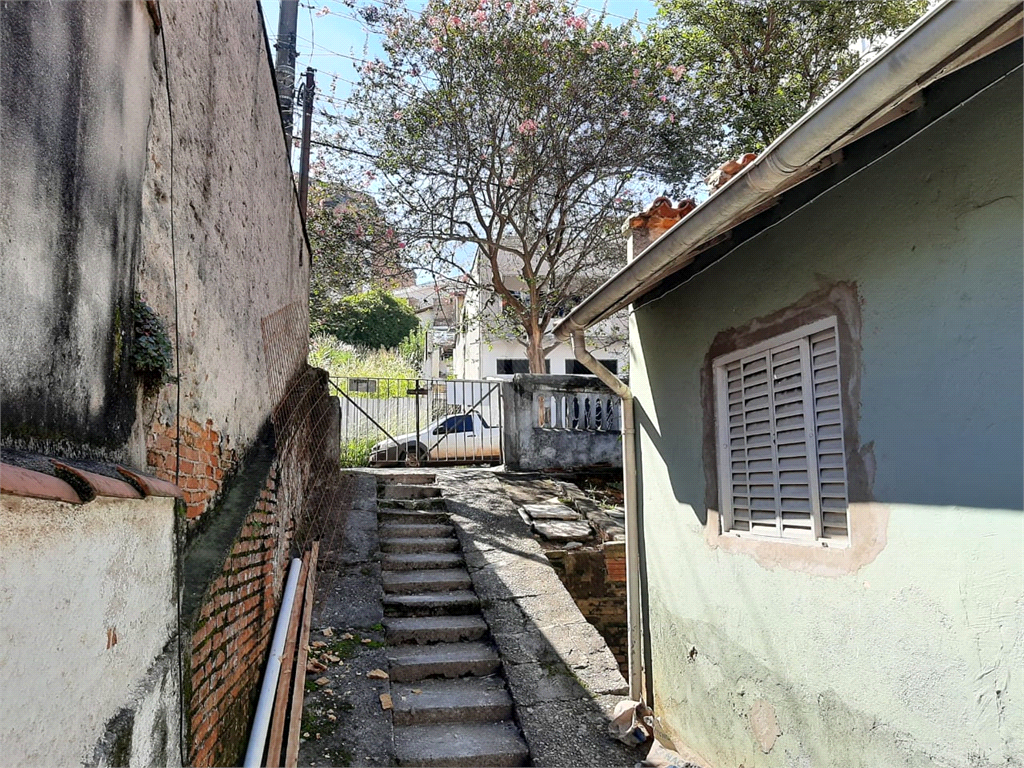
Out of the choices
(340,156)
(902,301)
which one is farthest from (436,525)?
(340,156)

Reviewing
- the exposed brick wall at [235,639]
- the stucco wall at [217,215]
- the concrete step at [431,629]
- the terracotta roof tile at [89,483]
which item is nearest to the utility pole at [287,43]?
the stucco wall at [217,215]

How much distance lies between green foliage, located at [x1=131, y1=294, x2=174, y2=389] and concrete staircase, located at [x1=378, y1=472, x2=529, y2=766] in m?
2.82

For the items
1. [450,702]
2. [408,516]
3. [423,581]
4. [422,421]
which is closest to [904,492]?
[450,702]

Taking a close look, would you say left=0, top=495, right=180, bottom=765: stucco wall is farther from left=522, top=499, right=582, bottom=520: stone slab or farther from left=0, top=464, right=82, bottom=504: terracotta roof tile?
left=522, top=499, right=582, bottom=520: stone slab

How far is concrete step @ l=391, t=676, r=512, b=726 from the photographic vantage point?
476 centimetres

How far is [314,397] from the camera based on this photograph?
7.47m

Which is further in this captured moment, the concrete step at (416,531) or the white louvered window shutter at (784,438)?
the concrete step at (416,531)

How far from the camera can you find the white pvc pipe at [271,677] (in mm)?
A: 3682

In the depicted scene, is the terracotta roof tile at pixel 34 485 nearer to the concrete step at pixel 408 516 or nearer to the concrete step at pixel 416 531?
the concrete step at pixel 416 531

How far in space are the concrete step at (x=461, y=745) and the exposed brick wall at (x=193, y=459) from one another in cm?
203

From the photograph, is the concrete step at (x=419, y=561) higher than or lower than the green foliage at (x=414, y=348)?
lower

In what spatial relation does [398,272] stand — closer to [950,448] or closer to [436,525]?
[436,525]

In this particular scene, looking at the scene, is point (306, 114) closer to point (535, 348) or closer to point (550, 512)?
point (535, 348)

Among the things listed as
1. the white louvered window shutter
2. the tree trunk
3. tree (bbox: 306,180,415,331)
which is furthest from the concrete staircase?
tree (bbox: 306,180,415,331)
